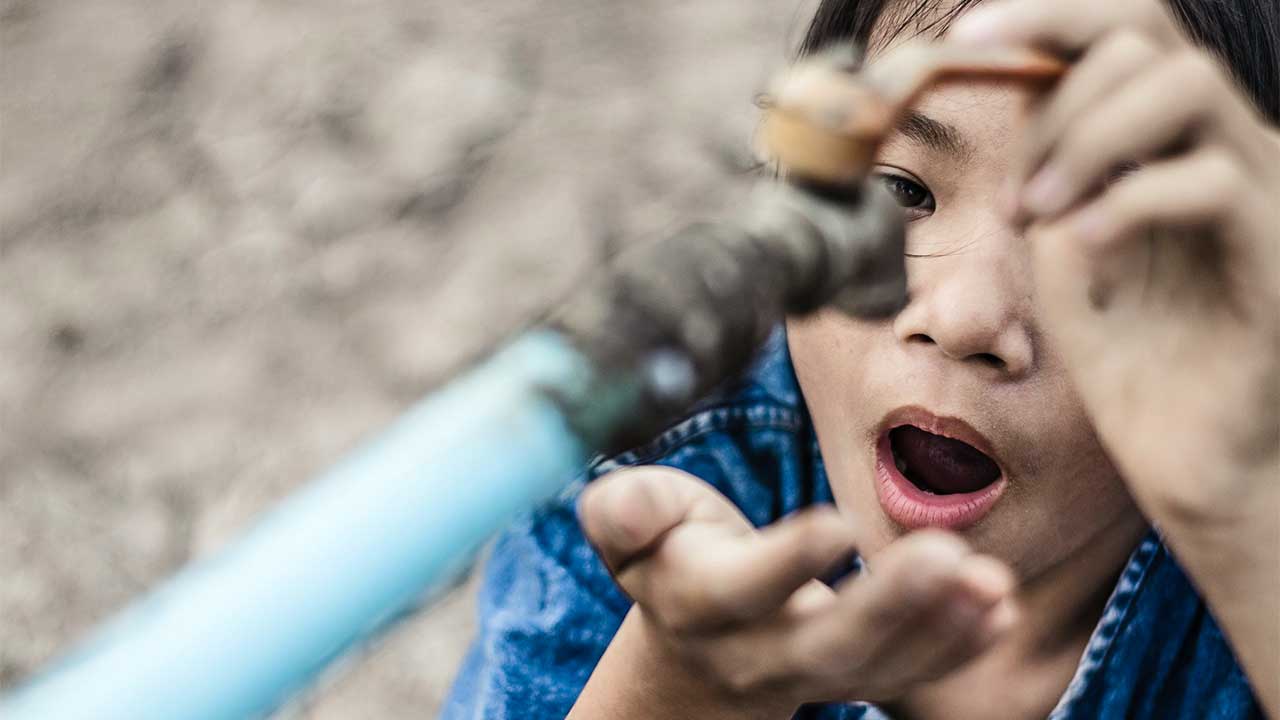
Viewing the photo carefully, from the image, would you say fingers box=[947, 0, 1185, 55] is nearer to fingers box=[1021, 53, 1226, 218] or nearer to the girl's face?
fingers box=[1021, 53, 1226, 218]

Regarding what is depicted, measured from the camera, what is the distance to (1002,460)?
72 cm

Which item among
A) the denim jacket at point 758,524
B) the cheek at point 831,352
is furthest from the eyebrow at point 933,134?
the denim jacket at point 758,524

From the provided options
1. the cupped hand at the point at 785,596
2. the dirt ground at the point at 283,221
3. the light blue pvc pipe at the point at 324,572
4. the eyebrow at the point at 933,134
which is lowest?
the cupped hand at the point at 785,596

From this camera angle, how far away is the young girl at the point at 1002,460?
1.65 ft

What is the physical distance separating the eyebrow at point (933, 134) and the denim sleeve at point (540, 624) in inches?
16.4

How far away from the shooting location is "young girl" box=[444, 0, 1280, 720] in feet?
1.65

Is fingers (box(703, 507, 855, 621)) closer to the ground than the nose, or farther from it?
closer to the ground

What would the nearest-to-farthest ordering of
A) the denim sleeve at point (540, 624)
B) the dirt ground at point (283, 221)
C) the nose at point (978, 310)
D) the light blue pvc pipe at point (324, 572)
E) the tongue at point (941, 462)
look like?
the light blue pvc pipe at point (324, 572) → the nose at point (978, 310) → the tongue at point (941, 462) → the denim sleeve at point (540, 624) → the dirt ground at point (283, 221)

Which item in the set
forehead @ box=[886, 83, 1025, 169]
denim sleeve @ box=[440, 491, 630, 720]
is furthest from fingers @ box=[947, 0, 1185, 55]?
denim sleeve @ box=[440, 491, 630, 720]

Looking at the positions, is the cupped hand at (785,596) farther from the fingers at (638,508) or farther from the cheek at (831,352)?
the cheek at (831,352)

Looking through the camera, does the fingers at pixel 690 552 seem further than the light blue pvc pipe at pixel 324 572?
Yes

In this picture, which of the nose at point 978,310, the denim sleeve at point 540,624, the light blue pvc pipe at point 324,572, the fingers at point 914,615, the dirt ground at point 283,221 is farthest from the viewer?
the dirt ground at point 283,221

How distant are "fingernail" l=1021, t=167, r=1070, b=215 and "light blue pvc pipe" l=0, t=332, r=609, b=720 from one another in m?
0.26

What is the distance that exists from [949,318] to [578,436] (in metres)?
0.36
